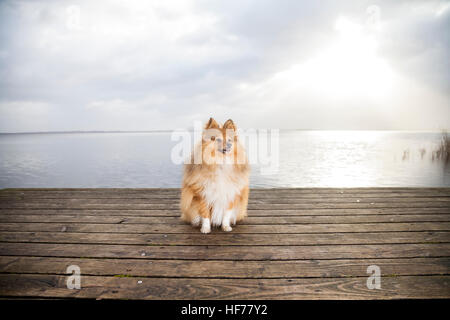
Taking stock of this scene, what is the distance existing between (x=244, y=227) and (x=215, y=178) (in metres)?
0.69

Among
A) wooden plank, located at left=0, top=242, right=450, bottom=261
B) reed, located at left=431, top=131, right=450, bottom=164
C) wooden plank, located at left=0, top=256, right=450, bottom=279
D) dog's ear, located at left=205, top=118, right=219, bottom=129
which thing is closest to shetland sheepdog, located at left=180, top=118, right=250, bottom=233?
dog's ear, located at left=205, top=118, right=219, bottom=129

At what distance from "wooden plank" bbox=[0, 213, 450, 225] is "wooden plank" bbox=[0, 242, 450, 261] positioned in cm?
64

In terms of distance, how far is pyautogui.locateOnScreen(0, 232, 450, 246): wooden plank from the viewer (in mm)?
2484

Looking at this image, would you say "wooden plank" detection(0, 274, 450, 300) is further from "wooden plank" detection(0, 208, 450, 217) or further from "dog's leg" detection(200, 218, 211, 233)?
"wooden plank" detection(0, 208, 450, 217)

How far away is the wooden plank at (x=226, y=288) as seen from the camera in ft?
5.61

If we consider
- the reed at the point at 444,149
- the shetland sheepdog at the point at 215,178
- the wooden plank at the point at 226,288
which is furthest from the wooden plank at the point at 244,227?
the reed at the point at 444,149

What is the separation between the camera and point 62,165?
591 inches

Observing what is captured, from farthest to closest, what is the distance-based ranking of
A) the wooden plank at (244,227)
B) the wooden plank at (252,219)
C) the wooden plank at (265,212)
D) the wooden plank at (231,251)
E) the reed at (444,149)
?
the reed at (444,149) < the wooden plank at (265,212) < the wooden plank at (252,219) < the wooden plank at (244,227) < the wooden plank at (231,251)

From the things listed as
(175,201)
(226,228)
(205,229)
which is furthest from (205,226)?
(175,201)

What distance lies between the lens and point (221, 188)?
2672 millimetres

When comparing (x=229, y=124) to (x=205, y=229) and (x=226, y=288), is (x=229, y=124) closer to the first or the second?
(x=205, y=229)

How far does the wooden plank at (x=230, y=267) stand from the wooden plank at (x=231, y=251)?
0.07 metres

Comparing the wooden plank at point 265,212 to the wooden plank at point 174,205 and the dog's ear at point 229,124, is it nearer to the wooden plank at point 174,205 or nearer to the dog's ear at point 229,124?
the wooden plank at point 174,205
